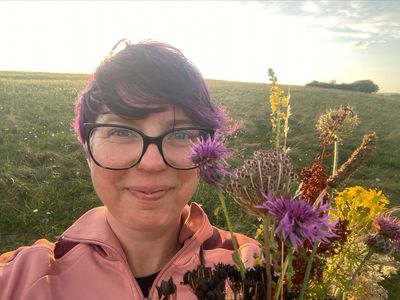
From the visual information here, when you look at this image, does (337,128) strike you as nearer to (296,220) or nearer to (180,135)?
(296,220)

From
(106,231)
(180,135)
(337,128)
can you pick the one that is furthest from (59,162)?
(337,128)

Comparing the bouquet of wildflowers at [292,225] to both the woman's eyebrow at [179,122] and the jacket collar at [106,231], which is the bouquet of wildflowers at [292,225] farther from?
the jacket collar at [106,231]

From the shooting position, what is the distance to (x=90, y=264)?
7.24 feet

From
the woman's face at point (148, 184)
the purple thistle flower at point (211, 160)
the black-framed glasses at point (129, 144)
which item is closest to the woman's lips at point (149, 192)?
the woman's face at point (148, 184)

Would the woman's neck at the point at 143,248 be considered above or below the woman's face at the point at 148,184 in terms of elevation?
below

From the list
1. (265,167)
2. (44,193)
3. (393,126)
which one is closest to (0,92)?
(44,193)

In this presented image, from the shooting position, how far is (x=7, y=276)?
206 centimetres

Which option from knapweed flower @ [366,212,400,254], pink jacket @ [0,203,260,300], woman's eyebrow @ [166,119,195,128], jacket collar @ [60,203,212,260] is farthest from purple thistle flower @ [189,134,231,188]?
jacket collar @ [60,203,212,260]

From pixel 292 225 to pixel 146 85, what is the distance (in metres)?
1.33

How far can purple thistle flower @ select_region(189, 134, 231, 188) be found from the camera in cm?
91

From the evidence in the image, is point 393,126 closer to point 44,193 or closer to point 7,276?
point 44,193

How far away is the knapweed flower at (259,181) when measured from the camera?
2.72ft

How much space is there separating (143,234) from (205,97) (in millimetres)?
758

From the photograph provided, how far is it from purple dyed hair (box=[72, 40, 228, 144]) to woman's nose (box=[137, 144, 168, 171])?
0.54 feet
